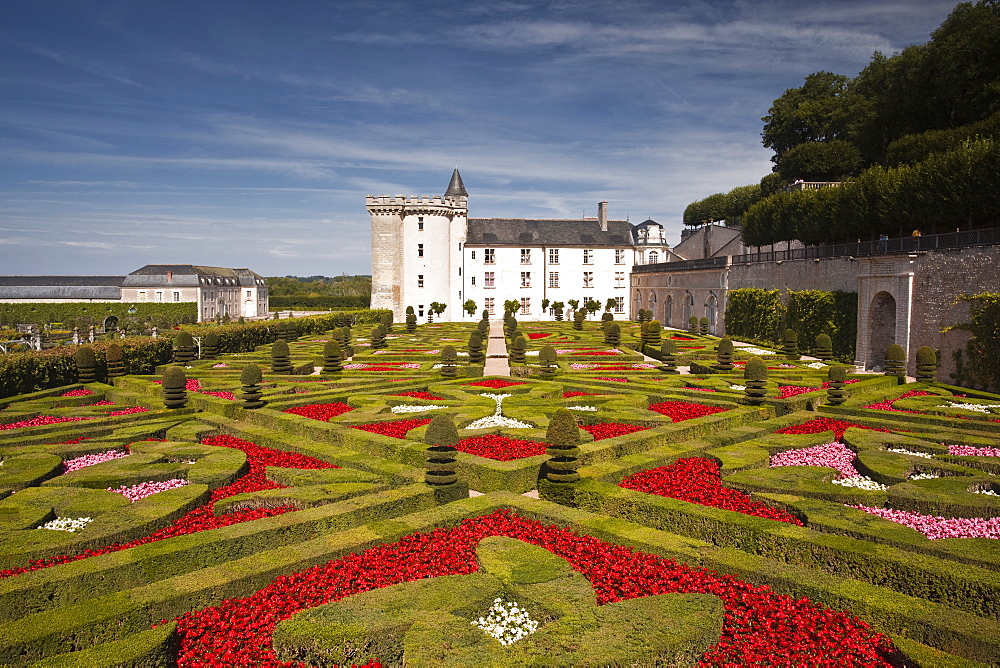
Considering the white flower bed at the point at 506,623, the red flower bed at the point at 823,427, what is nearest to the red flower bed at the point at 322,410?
the white flower bed at the point at 506,623

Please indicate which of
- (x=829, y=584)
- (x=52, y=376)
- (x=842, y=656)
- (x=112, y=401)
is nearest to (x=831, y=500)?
(x=829, y=584)

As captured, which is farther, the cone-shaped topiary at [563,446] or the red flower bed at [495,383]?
the red flower bed at [495,383]

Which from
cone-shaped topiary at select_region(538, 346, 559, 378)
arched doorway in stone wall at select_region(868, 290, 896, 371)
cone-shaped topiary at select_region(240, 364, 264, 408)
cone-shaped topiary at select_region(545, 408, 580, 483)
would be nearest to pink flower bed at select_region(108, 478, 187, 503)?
cone-shaped topiary at select_region(240, 364, 264, 408)

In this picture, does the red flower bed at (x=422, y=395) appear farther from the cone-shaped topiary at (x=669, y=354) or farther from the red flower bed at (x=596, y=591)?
the cone-shaped topiary at (x=669, y=354)

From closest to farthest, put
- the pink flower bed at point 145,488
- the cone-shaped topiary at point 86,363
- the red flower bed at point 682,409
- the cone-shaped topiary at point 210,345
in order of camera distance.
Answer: the pink flower bed at point 145,488
the red flower bed at point 682,409
the cone-shaped topiary at point 86,363
the cone-shaped topiary at point 210,345

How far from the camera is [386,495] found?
936 cm

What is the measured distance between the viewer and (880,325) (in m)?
27.1

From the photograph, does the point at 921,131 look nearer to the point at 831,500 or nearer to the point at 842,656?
the point at 831,500

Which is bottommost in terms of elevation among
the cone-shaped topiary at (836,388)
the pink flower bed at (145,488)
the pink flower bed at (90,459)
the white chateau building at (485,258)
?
the pink flower bed at (145,488)

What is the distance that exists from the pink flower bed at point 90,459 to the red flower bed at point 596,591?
680 centimetres

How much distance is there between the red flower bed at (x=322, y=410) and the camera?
15883 millimetres

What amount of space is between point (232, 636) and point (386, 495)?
3.43 meters

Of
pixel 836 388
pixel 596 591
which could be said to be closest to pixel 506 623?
pixel 596 591

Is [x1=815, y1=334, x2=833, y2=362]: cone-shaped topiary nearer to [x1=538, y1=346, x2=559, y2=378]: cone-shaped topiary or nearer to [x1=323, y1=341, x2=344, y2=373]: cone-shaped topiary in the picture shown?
[x1=538, y1=346, x2=559, y2=378]: cone-shaped topiary
